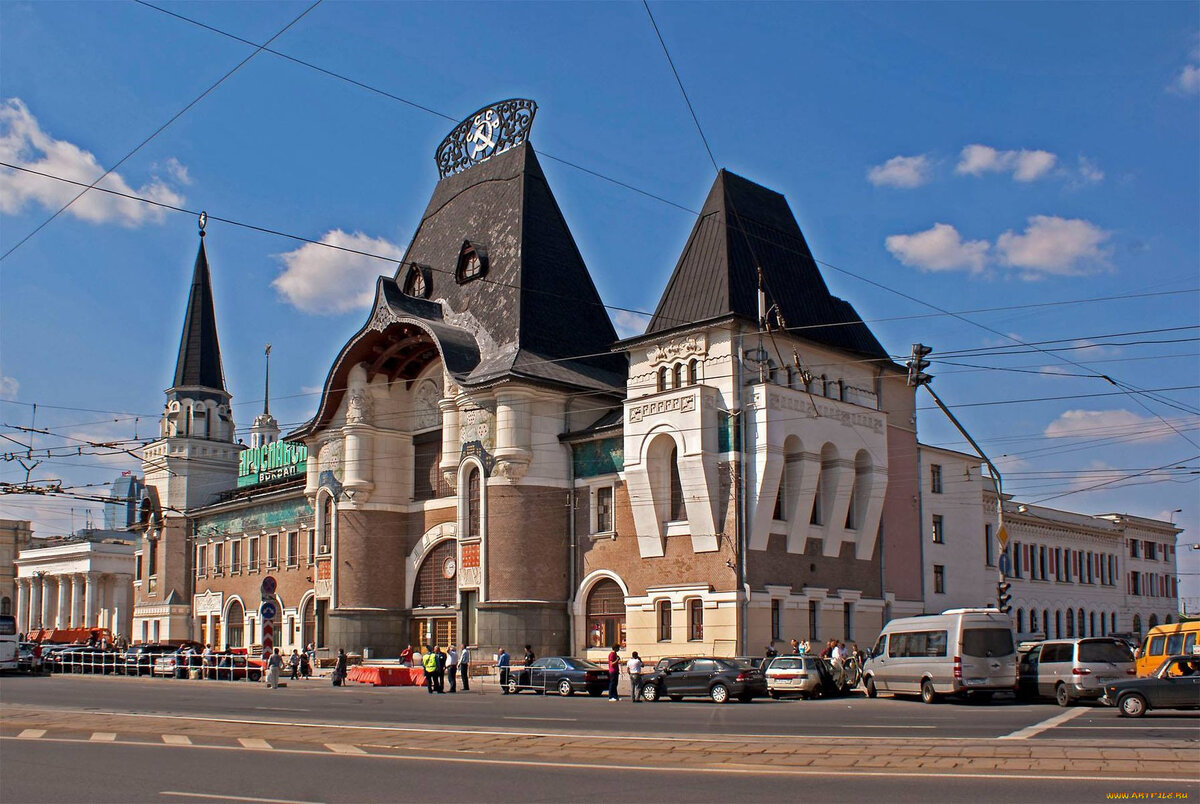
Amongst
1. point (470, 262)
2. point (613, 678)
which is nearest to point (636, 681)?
point (613, 678)

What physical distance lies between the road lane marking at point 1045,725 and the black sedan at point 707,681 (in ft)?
25.1

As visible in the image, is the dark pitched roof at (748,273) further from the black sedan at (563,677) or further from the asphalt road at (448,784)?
the asphalt road at (448,784)

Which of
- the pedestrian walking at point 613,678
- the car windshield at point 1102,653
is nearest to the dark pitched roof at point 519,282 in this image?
the pedestrian walking at point 613,678

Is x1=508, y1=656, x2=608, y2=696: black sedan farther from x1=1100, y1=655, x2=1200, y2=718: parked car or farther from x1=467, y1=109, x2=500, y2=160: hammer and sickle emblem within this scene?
x1=467, y1=109, x2=500, y2=160: hammer and sickle emblem

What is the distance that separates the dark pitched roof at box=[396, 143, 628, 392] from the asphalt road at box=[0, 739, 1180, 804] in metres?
28.0

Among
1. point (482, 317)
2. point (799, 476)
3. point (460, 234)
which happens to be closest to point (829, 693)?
point (799, 476)

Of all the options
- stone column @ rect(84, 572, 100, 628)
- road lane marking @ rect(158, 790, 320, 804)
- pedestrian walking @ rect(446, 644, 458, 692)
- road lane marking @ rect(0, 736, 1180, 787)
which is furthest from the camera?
stone column @ rect(84, 572, 100, 628)

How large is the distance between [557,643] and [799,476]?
10514 millimetres

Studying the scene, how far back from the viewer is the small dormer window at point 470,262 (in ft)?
158

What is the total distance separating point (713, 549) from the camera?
37.3 metres

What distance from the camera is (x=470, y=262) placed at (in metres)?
48.9

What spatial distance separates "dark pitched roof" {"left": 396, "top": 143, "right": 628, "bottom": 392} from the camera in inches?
1759

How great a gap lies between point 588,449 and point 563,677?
444 inches

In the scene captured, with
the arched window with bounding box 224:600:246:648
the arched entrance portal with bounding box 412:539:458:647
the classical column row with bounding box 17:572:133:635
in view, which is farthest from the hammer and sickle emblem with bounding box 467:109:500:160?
the classical column row with bounding box 17:572:133:635
